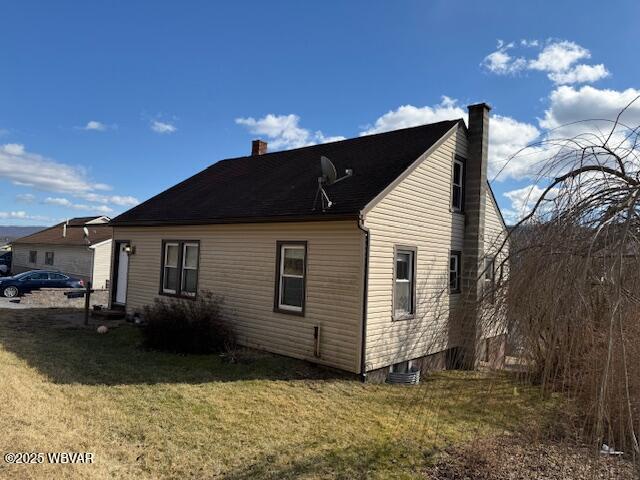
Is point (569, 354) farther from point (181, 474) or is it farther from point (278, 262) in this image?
point (278, 262)

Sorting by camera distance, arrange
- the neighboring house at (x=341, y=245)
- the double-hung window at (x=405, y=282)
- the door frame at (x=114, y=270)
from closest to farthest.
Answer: the neighboring house at (x=341, y=245) → the double-hung window at (x=405, y=282) → the door frame at (x=114, y=270)

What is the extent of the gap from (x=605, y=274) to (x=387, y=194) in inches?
267

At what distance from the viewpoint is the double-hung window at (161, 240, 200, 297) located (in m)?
12.8

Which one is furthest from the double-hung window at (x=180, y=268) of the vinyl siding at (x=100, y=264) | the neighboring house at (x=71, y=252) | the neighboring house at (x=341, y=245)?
the vinyl siding at (x=100, y=264)

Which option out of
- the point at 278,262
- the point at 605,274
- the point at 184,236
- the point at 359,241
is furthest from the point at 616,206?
the point at 184,236

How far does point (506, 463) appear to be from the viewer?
5.68 metres

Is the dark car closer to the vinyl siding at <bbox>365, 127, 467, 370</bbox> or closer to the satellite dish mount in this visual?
the satellite dish mount

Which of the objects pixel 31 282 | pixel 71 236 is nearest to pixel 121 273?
pixel 31 282

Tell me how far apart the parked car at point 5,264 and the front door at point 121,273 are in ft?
93.4

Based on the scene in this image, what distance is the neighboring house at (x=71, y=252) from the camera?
29266 millimetres

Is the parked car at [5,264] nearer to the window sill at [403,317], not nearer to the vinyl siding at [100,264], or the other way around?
the vinyl siding at [100,264]

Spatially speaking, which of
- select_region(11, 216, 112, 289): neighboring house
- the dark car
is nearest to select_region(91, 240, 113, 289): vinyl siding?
select_region(11, 216, 112, 289): neighboring house

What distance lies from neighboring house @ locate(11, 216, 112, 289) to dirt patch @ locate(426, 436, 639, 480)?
2563 cm

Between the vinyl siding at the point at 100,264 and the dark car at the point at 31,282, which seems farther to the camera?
the vinyl siding at the point at 100,264
